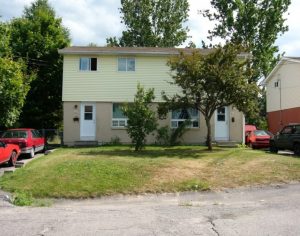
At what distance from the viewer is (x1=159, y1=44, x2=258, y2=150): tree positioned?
21359mm

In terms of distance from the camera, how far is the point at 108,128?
89.9 feet

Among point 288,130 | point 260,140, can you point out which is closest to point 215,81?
point 288,130

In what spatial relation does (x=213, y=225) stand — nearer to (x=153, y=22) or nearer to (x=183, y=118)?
(x=183, y=118)

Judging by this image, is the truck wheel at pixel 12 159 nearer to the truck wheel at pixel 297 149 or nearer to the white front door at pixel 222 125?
the white front door at pixel 222 125

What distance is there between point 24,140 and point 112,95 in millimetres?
6970

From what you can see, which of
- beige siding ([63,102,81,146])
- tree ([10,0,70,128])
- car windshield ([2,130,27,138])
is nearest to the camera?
car windshield ([2,130,27,138])

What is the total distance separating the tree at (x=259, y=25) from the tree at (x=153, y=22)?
5.31 meters

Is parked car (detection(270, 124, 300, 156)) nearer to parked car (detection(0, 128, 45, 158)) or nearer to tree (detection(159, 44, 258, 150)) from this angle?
tree (detection(159, 44, 258, 150))

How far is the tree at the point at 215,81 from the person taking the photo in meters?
21.4

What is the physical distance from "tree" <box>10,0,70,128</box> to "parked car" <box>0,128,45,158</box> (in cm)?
917

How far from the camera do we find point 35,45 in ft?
114

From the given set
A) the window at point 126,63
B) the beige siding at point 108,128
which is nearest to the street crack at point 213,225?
the beige siding at point 108,128

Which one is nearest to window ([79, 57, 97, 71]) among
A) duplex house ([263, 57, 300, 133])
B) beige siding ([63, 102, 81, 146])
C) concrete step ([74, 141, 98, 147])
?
beige siding ([63, 102, 81, 146])

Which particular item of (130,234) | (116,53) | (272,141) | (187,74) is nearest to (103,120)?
(116,53)
